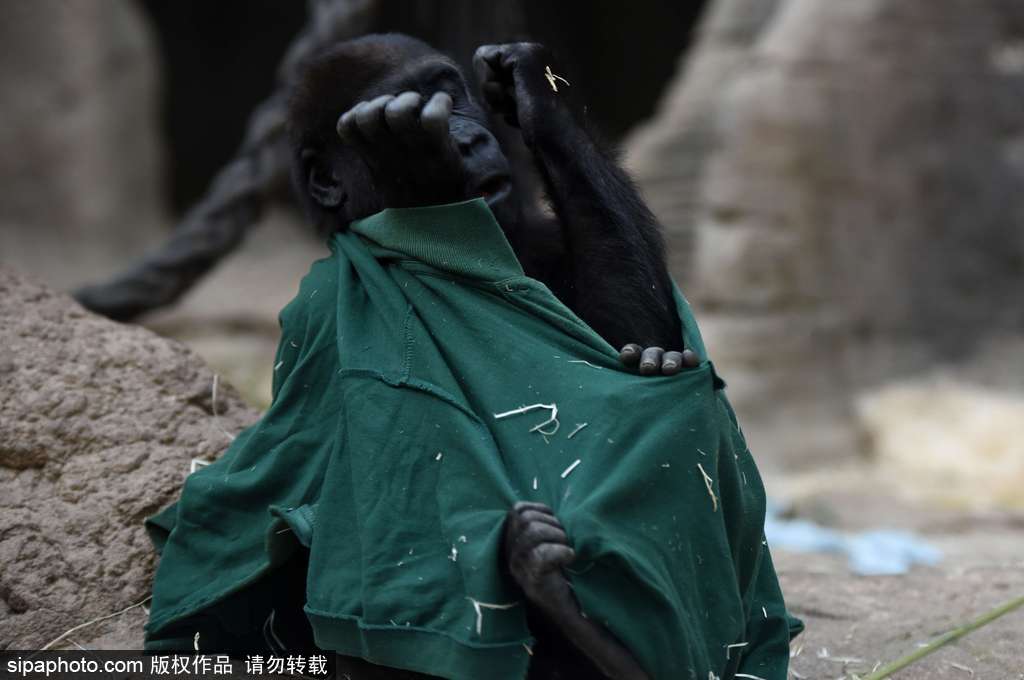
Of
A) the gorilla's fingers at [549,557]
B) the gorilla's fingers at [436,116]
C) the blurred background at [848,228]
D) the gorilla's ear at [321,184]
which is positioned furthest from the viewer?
the blurred background at [848,228]

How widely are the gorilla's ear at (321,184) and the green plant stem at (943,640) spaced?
45.9 inches

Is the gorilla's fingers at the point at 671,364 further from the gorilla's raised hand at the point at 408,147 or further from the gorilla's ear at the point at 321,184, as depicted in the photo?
the gorilla's ear at the point at 321,184

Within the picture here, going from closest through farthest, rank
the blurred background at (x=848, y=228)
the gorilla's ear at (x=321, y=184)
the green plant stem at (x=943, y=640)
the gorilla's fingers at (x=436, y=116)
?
the gorilla's fingers at (x=436, y=116) < the green plant stem at (x=943, y=640) < the gorilla's ear at (x=321, y=184) < the blurred background at (x=848, y=228)

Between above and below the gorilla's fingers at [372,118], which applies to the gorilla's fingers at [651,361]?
below

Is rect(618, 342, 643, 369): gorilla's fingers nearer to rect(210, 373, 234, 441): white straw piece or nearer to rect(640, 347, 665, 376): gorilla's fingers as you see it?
rect(640, 347, 665, 376): gorilla's fingers

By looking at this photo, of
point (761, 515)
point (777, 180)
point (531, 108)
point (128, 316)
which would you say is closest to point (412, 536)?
point (761, 515)

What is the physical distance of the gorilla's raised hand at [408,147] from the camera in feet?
5.63

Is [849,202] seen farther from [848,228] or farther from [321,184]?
[321,184]

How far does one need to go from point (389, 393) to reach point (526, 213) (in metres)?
0.59

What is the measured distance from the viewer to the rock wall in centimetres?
552

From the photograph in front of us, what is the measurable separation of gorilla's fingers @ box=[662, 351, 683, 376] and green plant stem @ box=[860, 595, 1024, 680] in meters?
0.66

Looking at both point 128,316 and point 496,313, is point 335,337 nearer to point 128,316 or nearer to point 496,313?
point 496,313

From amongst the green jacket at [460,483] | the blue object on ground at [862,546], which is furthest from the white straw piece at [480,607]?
the blue object on ground at [862,546]

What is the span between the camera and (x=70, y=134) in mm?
7137
